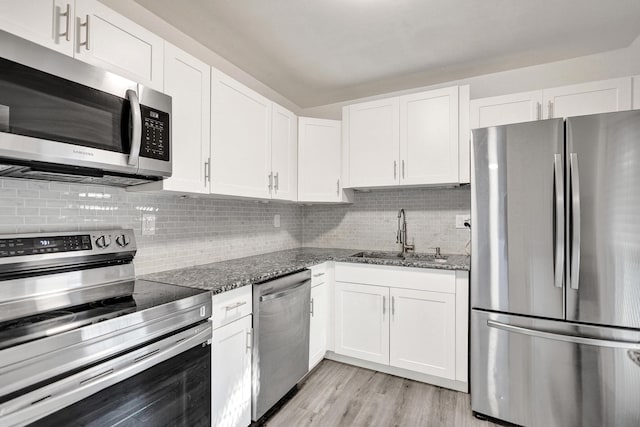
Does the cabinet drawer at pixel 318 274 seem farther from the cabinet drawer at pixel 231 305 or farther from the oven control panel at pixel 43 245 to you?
the oven control panel at pixel 43 245

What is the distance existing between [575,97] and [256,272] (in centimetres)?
244

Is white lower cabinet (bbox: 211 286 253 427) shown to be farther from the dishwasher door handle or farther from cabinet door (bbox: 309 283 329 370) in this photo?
cabinet door (bbox: 309 283 329 370)

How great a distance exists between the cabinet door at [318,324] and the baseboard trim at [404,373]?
6.3 inches

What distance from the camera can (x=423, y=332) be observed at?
7.57 ft

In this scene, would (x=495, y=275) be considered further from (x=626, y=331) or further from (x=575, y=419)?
(x=575, y=419)

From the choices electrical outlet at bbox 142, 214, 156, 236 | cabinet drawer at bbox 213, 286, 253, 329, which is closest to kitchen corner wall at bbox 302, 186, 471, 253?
cabinet drawer at bbox 213, 286, 253, 329

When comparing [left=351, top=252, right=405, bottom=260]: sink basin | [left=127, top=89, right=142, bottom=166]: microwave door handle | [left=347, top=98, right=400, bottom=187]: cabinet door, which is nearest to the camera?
[left=127, top=89, right=142, bottom=166]: microwave door handle

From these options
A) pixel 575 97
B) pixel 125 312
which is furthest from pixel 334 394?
pixel 575 97

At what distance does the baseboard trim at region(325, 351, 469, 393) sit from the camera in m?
2.26

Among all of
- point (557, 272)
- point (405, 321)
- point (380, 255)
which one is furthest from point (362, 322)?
point (557, 272)

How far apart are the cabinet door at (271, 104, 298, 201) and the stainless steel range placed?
116cm

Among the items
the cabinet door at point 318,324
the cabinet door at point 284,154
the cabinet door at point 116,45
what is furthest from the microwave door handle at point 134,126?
the cabinet door at point 318,324

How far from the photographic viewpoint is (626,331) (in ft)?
5.41

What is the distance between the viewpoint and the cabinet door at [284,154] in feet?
8.05
